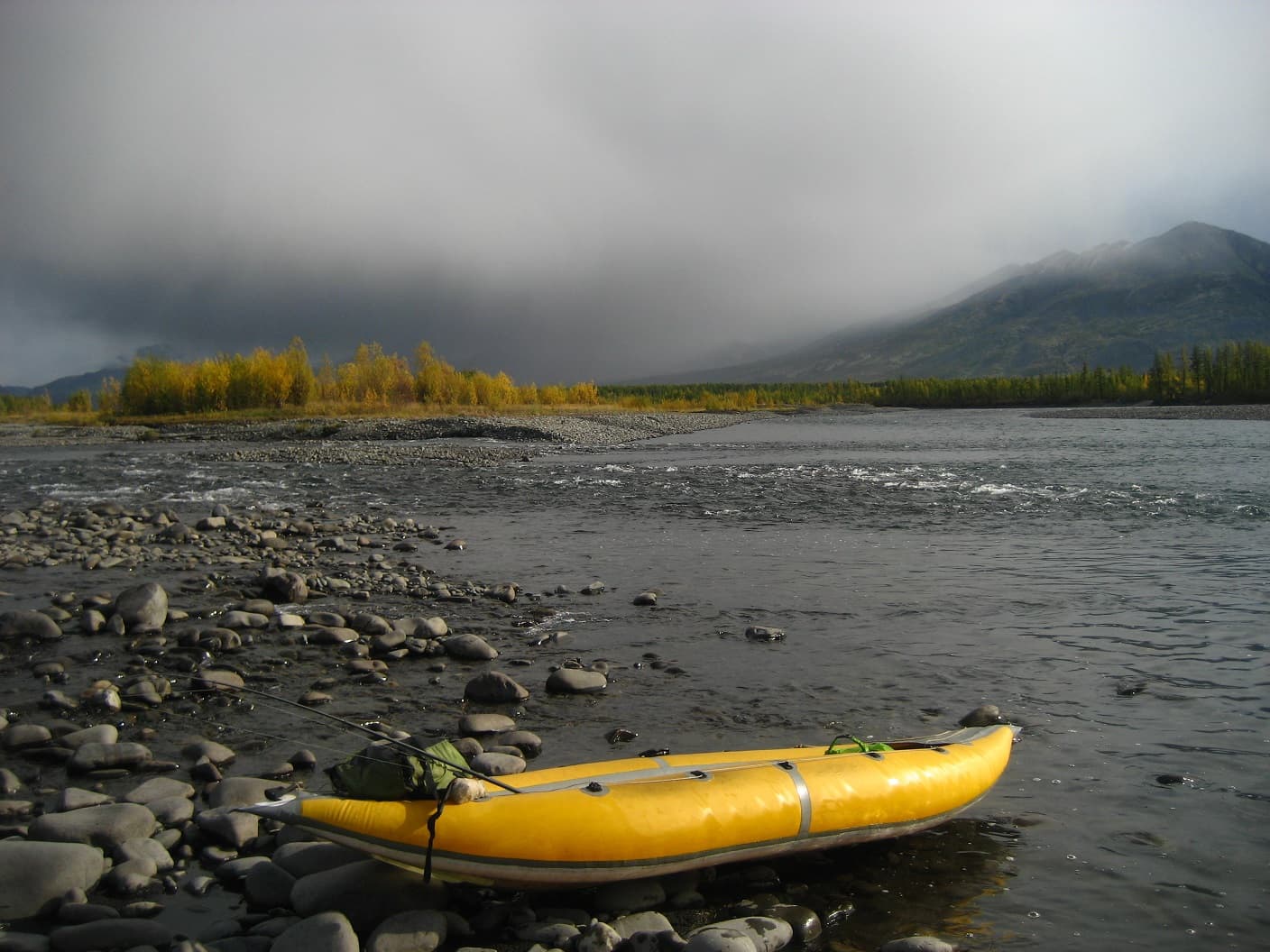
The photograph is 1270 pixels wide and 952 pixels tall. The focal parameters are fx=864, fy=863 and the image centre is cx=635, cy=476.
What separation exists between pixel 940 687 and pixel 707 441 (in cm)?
5178

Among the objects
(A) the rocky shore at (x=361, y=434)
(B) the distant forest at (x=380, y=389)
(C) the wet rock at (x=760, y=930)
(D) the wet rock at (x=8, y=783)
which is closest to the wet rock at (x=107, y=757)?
(D) the wet rock at (x=8, y=783)

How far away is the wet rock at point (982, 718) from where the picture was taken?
755 cm

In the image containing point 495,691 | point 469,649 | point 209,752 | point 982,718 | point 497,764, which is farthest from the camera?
point 469,649

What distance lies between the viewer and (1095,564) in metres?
14.7

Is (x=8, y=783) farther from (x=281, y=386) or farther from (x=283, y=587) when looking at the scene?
(x=281, y=386)

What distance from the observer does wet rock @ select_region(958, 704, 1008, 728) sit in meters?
7.55

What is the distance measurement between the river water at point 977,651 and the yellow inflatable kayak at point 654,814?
1.21ft

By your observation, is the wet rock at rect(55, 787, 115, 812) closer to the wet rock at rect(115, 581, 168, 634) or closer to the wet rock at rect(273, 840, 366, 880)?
the wet rock at rect(273, 840, 366, 880)

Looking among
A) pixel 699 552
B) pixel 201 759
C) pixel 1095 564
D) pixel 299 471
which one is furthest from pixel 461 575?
pixel 299 471

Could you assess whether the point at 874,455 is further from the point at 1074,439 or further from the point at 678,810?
the point at 678,810

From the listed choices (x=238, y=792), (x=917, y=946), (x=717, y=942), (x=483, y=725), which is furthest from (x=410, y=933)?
(x=483, y=725)

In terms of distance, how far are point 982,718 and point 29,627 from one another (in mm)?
10100

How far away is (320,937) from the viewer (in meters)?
4.20

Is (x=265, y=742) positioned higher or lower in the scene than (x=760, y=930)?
higher
